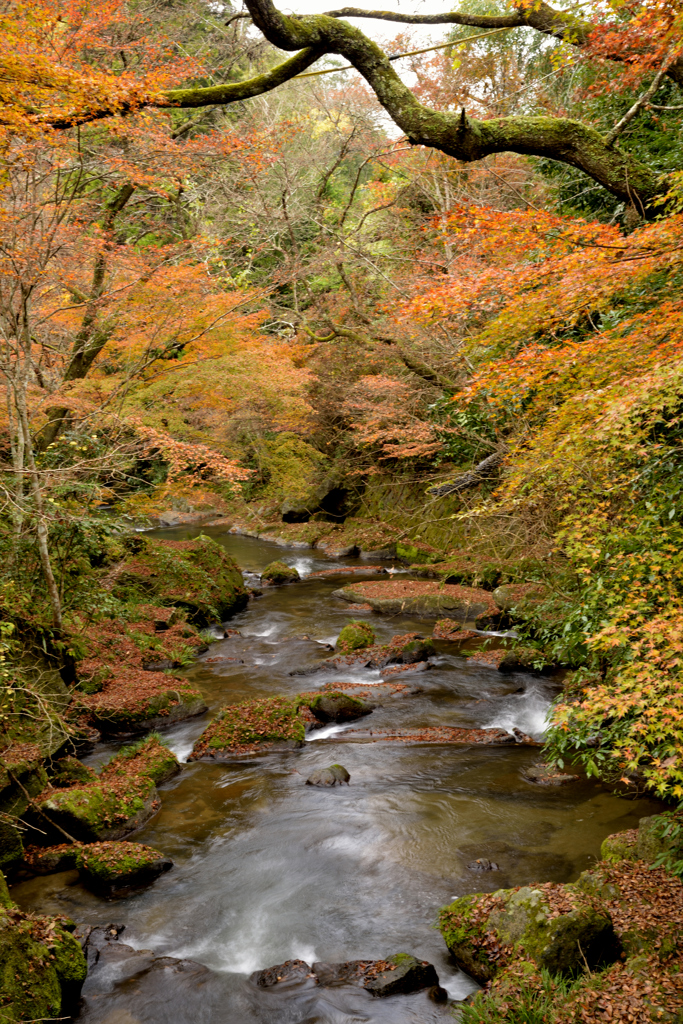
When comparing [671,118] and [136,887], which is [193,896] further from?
[671,118]

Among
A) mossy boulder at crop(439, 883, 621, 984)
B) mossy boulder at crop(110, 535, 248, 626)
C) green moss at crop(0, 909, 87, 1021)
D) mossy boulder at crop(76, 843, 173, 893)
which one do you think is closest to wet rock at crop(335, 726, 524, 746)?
mossy boulder at crop(76, 843, 173, 893)

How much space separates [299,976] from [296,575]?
1363cm

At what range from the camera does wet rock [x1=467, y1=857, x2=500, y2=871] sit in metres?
6.33

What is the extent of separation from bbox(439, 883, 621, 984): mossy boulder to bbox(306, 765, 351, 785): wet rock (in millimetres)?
2816

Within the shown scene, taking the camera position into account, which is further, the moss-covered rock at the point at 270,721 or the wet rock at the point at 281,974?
the moss-covered rock at the point at 270,721

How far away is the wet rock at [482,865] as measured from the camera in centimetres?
633

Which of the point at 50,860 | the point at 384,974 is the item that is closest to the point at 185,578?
the point at 50,860

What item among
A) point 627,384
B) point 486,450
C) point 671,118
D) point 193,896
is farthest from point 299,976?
point 671,118

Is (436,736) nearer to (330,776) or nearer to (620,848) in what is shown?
(330,776)

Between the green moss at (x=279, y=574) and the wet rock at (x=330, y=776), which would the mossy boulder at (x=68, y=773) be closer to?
the wet rock at (x=330, y=776)

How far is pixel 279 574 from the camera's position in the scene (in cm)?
1844

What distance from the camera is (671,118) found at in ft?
31.1

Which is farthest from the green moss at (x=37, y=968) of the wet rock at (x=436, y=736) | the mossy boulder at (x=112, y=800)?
the wet rock at (x=436, y=736)

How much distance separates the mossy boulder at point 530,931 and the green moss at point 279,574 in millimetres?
13357
